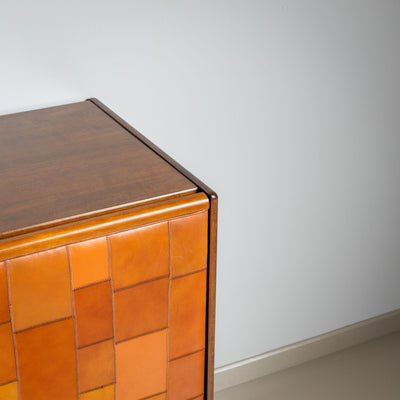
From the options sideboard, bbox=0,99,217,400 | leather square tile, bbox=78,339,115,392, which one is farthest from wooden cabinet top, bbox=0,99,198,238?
leather square tile, bbox=78,339,115,392

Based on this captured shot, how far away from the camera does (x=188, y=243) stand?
0.97 meters

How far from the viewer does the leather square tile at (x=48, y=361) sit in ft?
2.96

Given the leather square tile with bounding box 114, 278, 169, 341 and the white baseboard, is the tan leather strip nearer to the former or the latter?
the leather square tile with bounding box 114, 278, 169, 341

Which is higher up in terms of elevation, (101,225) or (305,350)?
(101,225)

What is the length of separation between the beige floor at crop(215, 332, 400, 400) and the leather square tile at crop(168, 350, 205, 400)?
1147 millimetres

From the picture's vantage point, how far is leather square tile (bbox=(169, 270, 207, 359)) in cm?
100

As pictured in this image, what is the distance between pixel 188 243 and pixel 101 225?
0.50ft

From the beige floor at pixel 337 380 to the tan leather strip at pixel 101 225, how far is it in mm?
1421

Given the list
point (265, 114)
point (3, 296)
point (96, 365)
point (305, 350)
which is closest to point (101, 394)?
point (96, 365)

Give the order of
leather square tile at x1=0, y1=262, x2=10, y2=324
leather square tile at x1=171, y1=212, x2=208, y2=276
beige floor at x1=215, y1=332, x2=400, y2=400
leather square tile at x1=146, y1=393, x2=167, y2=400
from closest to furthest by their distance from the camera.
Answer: leather square tile at x1=0, y1=262, x2=10, y2=324 < leather square tile at x1=171, y1=212, x2=208, y2=276 < leather square tile at x1=146, y1=393, x2=167, y2=400 < beige floor at x1=215, y1=332, x2=400, y2=400

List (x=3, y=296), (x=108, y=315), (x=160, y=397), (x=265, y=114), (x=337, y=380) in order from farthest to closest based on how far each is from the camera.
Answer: (x=337, y=380)
(x=265, y=114)
(x=160, y=397)
(x=108, y=315)
(x=3, y=296)

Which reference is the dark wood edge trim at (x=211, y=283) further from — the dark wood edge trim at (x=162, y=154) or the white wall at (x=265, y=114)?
the white wall at (x=265, y=114)

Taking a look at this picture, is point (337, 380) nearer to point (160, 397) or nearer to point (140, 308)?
point (160, 397)

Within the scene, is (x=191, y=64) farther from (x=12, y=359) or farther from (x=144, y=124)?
(x=12, y=359)
